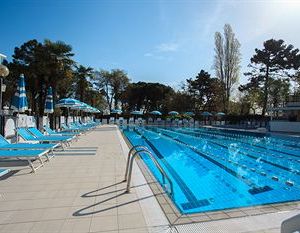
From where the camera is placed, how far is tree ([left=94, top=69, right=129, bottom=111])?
48469 mm

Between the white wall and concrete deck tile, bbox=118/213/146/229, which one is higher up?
the white wall

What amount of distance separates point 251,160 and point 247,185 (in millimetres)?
3629

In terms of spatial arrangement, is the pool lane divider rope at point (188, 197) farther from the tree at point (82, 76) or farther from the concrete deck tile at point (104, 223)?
the tree at point (82, 76)

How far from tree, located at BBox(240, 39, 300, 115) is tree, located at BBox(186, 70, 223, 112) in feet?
16.5

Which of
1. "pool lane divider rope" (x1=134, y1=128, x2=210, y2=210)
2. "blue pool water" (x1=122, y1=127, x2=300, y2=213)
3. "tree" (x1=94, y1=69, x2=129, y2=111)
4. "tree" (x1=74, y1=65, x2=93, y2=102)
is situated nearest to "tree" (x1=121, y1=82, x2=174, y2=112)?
"tree" (x1=94, y1=69, x2=129, y2=111)

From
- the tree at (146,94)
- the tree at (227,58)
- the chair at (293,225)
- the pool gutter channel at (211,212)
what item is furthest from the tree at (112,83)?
the chair at (293,225)

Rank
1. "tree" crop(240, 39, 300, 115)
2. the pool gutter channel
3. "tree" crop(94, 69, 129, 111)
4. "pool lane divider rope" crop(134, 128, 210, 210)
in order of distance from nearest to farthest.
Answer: the pool gutter channel → "pool lane divider rope" crop(134, 128, 210, 210) → "tree" crop(240, 39, 300, 115) → "tree" crop(94, 69, 129, 111)

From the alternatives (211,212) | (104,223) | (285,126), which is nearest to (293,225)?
(211,212)

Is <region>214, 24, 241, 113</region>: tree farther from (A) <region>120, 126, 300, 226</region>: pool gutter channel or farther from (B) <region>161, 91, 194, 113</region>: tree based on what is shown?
(A) <region>120, 126, 300, 226</region>: pool gutter channel

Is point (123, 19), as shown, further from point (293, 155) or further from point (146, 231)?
point (146, 231)

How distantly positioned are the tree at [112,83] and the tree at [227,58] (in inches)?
708

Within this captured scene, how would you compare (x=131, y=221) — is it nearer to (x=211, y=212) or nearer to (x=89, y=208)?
(x=89, y=208)

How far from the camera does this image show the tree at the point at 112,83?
159 feet

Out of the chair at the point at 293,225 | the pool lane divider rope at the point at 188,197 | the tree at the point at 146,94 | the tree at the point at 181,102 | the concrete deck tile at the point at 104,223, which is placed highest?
the tree at the point at 146,94
